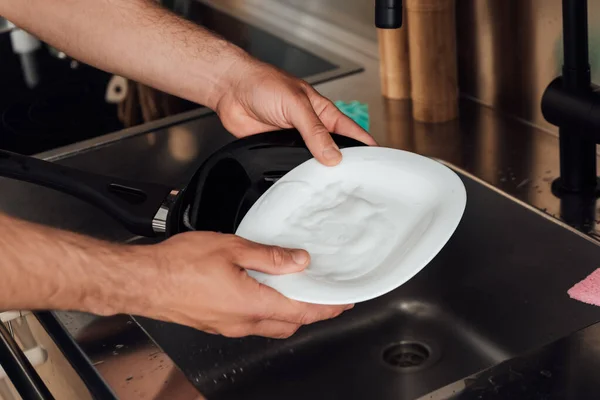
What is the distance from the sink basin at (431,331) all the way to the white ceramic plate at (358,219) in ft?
0.54

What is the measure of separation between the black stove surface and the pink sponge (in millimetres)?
679

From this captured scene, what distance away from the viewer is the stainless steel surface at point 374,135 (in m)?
0.94

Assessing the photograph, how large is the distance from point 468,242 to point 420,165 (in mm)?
206

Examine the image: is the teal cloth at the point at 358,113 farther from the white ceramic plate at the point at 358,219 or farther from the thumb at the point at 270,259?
the thumb at the point at 270,259

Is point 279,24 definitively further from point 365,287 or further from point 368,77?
point 365,287

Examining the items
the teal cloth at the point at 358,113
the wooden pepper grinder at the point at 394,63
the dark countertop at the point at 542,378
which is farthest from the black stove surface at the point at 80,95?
the dark countertop at the point at 542,378

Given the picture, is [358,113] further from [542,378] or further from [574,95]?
[542,378]

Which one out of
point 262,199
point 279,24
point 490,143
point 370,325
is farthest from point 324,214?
point 279,24

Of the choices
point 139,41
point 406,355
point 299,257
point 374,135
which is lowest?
point 406,355

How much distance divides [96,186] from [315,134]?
279 mm

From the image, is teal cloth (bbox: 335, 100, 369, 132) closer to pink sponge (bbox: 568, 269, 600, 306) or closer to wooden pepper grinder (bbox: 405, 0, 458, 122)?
wooden pepper grinder (bbox: 405, 0, 458, 122)

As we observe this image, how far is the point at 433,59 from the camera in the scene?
4.16 feet

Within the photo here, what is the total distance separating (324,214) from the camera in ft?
3.03

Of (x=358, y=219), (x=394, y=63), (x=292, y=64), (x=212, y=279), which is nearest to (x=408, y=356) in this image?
(x=358, y=219)
